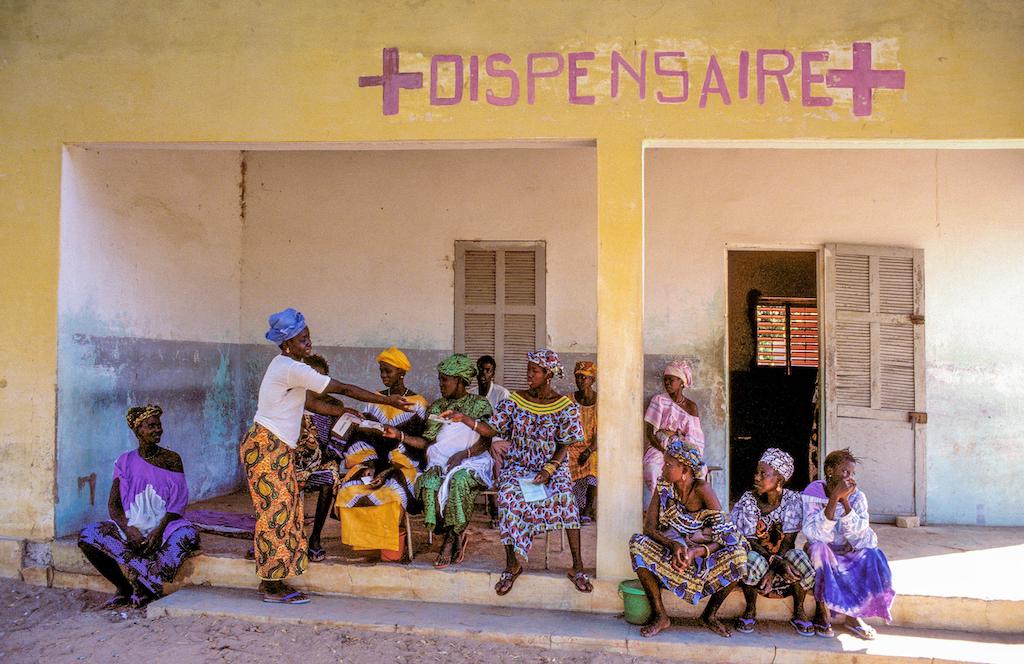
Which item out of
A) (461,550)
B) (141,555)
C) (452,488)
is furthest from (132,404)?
(461,550)

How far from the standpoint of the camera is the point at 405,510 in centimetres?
529

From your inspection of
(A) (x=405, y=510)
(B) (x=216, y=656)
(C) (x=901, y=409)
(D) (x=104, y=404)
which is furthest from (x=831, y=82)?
(D) (x=104, y=404)

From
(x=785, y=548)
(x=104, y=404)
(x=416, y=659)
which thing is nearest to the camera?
(x=416, y=659)

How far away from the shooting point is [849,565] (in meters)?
4.58

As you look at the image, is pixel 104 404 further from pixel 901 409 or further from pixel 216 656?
pixel 901 409

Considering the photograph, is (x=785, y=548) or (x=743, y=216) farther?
(x=743, y=216)

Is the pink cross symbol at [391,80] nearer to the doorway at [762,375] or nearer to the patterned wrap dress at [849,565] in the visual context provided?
the patterned wrap dress at [849,565]

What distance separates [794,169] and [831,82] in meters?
2.30

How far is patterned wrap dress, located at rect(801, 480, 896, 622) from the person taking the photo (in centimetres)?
452

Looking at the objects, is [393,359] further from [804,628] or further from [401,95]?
[804,628]

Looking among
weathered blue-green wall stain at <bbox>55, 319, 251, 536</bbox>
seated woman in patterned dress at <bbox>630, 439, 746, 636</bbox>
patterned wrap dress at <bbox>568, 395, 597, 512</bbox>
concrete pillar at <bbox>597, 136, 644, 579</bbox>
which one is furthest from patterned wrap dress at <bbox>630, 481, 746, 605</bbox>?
weathered blue-green wall stain at <bbox>55, 319, 251, 536</bbox>

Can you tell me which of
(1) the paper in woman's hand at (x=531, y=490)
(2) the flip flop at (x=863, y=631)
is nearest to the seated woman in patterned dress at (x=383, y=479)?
(1) the paper in woman's hand at (x=531, y=490)

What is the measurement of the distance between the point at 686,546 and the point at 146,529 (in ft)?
11.0

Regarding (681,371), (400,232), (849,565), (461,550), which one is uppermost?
(400,232)
